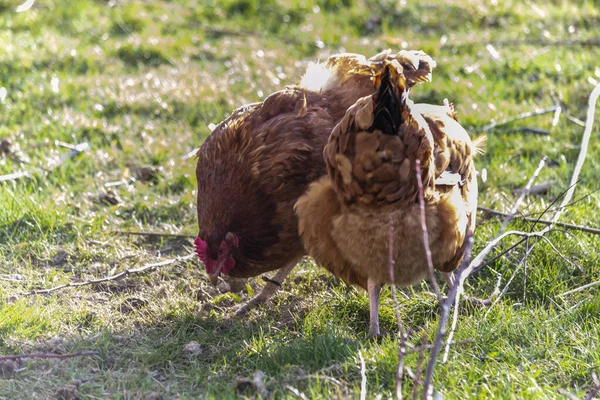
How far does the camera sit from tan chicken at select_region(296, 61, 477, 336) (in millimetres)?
2988

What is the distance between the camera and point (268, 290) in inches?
156

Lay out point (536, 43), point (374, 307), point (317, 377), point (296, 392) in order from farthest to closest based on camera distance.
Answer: point (536, 43) → point (374, 307) → point (317, 377) → point (296, 392)

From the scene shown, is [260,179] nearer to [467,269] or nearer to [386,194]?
[386,194]

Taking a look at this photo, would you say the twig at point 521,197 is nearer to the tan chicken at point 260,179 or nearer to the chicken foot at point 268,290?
the tan chicken at point 260,179

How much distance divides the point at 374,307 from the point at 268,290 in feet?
2.24

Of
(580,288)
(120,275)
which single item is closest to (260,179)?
(120,275)

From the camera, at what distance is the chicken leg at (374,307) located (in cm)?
348

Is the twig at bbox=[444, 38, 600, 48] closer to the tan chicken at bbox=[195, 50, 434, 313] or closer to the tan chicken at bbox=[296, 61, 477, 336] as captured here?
the tan chicken at bbox=[195, 50, 434, 313]

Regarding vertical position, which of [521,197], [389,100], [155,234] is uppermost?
[389,100]

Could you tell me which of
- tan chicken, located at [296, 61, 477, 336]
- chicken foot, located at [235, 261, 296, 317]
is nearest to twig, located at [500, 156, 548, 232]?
tan chicken, located at [296, 61, 477, 336]

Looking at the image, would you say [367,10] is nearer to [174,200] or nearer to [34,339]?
[174,200]

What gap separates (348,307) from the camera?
12.6 ft

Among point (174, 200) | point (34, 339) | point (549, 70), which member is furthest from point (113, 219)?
point (549, 70)

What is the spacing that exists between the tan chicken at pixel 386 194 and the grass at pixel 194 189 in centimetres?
36
